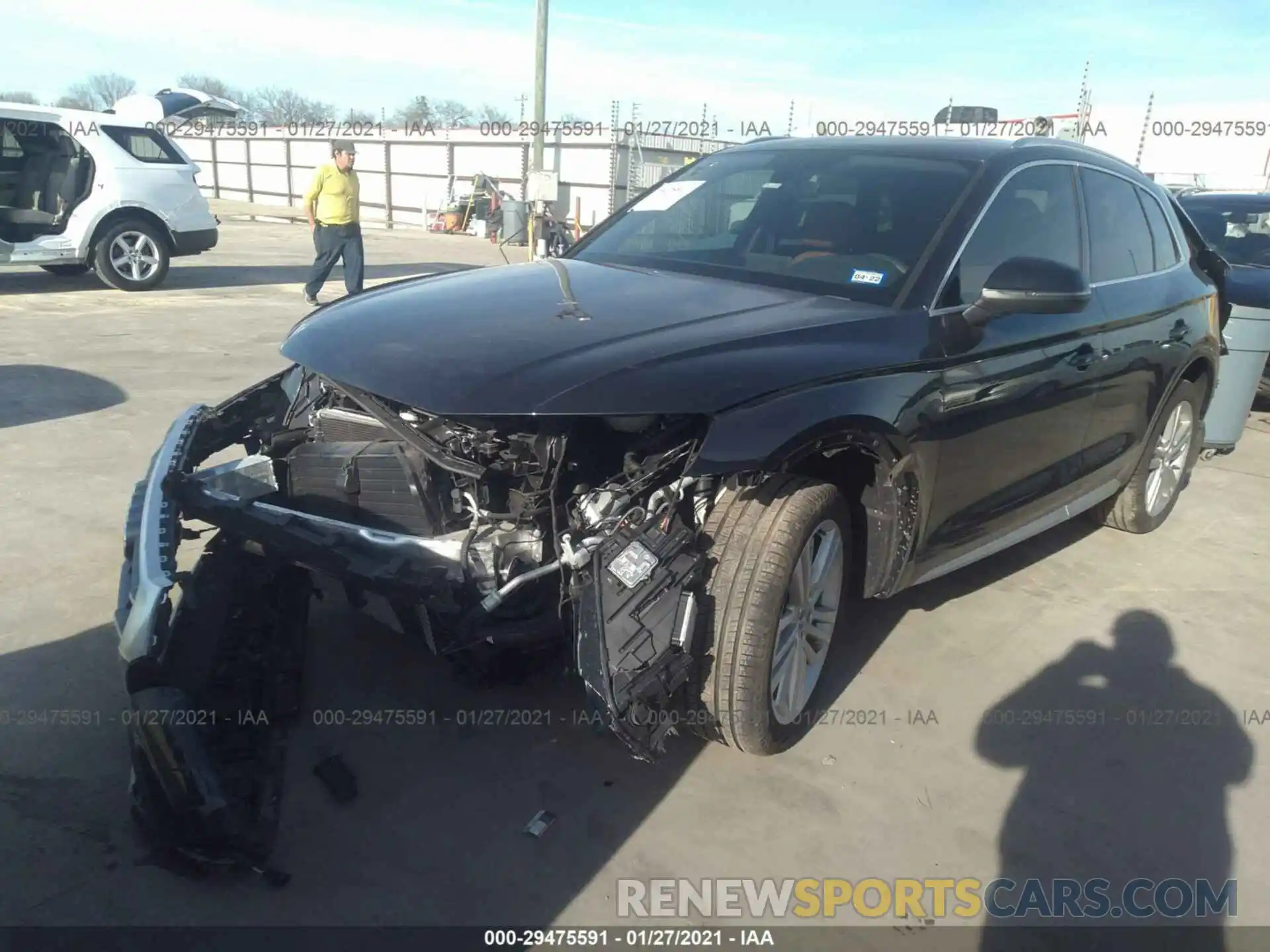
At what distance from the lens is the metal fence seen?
21.3 metres

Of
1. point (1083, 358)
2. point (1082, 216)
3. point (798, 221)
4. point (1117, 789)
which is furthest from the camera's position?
point (1082, 216)

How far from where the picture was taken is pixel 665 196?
4.23 meters

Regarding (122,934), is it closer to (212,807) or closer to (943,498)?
(212,807)

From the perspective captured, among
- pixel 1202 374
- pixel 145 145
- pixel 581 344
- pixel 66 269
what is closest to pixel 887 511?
pixel 581 344

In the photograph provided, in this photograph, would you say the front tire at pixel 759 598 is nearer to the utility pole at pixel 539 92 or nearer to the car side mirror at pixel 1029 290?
the car side mirror at pixel 1029 290

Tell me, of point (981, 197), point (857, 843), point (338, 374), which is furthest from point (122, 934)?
point (981, 197)

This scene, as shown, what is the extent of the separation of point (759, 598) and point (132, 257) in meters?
10.8

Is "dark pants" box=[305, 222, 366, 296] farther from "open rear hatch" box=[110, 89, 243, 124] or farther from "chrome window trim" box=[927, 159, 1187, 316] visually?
"chrome window trim" box=[927, 159, 1187, 316]

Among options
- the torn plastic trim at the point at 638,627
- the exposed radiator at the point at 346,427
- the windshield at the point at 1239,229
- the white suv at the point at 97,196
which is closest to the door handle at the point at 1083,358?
the torn plastic trim at the point at 638,627

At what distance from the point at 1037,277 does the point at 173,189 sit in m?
10.6

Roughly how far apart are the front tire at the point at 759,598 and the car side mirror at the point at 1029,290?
82 cm

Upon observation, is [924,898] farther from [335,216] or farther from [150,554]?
[335,216]

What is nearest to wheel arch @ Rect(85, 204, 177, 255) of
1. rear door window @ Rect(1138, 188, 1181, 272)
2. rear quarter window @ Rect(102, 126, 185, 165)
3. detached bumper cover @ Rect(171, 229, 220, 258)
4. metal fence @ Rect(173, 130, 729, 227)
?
detached bumper cover @ Rect(171, 229, 220, 258)

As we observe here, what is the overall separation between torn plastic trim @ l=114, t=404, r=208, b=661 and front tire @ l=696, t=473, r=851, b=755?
147 cm
